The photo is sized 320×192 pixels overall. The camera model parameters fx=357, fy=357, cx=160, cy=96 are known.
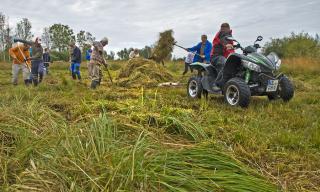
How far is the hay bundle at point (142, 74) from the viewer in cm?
1135

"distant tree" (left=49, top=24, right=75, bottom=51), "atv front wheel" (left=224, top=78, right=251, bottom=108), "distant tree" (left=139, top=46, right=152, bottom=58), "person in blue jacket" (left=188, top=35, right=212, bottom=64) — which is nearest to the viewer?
"atv front wheel" (left=224, top=78, right=251, bottom=108)

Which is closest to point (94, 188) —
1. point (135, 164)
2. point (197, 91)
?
point (135, 164)

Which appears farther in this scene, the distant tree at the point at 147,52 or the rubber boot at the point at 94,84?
the distant tree at the point at 147,52

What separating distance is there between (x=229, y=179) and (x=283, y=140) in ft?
4.89

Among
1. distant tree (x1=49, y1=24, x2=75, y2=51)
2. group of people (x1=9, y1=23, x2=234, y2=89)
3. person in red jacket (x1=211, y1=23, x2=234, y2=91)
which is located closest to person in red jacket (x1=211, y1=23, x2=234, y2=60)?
person in red jacket (x1=211, y1=23, x2=234, y2=91)

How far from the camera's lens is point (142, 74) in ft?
39.9

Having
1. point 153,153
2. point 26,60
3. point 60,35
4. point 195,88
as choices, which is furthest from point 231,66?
point 60,35

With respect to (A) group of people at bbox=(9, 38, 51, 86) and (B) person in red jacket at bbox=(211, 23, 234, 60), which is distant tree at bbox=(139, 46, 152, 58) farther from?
(B) person in red jacket at bbox=(211, 23, 234, 60)

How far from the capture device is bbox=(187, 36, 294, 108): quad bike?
6.19m

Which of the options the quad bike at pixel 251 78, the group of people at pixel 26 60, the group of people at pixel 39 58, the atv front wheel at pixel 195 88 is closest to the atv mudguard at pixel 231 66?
the quad bike at pixel 251 78

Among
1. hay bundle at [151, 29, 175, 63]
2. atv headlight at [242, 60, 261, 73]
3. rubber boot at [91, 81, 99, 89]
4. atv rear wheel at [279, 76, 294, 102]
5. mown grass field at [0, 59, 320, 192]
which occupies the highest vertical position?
hay bundle at [151, 29, 175, 63]

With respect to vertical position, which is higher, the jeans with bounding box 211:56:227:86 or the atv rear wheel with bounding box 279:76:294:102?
the jeans with bounding box 211:56:227:86

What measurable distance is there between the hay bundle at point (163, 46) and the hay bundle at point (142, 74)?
6.40 m

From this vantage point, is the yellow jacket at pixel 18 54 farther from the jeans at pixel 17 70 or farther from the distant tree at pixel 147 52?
the distant tree at pixel 147 52
